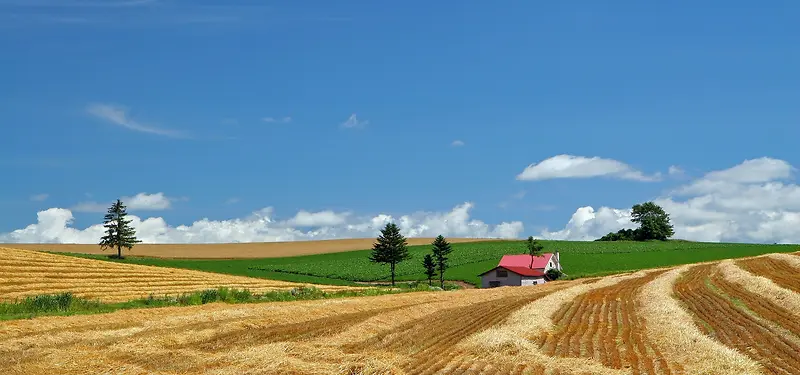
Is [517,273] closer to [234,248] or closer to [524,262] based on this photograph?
[524,262]

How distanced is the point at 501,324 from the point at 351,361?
465 inches

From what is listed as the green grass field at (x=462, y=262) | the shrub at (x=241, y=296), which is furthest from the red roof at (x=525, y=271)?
the shrub at (x=241, y=296)

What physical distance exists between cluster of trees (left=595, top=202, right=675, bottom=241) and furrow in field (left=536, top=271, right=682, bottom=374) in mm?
150072

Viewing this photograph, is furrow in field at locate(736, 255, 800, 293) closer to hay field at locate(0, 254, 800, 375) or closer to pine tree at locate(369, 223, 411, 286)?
hay field at locate(0, 254, 800, 375)

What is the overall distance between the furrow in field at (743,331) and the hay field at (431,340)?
0.19 feet

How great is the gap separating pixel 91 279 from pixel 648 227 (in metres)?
151

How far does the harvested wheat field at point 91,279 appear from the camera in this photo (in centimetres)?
5094

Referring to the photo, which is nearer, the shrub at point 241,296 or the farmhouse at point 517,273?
the shrub at point 241,296

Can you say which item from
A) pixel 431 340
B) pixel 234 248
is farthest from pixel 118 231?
pixel 431 340

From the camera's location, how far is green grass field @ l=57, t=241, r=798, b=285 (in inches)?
4257

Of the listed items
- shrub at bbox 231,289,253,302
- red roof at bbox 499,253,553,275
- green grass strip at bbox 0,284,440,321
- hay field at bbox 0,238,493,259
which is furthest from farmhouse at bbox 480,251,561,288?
shrub at bbox 231,289,253,302

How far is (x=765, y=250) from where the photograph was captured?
132625 millimetres

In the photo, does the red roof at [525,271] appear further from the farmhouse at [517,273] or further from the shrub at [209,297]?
the shrub at [209,297]

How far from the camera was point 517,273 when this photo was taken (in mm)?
94250
